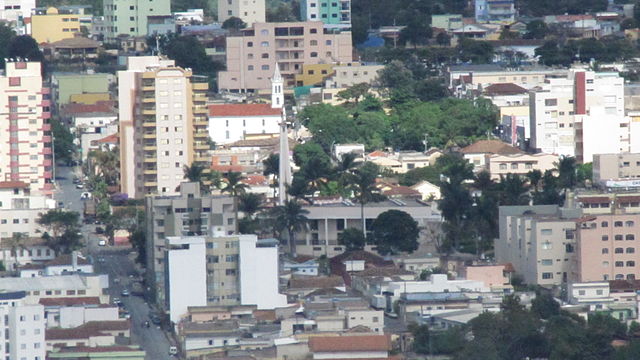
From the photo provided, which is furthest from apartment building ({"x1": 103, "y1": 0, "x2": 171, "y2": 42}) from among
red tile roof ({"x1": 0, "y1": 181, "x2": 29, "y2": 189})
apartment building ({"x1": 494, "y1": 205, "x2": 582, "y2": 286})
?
apartment building ({"x1": 494, "y1": 205, "x2": 582, "y2": 286})

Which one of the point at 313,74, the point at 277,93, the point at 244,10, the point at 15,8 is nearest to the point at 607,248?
the point at 277,93

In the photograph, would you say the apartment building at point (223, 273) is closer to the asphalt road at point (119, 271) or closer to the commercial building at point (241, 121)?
the asphalt road at point (119, 271)

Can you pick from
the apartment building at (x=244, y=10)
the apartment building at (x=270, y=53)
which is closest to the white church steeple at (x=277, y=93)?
the apartment building at (x=270, y=53)

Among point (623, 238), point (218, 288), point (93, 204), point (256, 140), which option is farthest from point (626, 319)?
point (256, 140)

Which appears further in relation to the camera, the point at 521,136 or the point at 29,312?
the point at 521,136

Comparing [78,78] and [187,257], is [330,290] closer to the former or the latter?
[187,257]

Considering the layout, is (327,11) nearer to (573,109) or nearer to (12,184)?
(573,109)
